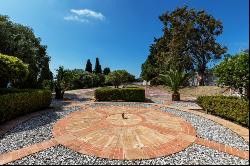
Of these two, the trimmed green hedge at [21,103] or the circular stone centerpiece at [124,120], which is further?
the trimmed green hedge at [21,103]

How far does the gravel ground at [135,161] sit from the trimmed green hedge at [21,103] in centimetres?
397

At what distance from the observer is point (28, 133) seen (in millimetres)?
7184

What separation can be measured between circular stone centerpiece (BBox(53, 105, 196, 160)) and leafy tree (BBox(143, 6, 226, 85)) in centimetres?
1978

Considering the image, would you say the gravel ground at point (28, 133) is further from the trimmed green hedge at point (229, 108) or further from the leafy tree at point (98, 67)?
the leafy tree at point (98, 67)

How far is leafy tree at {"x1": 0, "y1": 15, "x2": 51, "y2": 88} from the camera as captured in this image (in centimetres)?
1745

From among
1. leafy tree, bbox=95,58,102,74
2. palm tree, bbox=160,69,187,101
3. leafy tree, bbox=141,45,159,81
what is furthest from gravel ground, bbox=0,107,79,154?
leafy tree, bbox=95,58,102,74

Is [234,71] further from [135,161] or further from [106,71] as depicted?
[106,71]

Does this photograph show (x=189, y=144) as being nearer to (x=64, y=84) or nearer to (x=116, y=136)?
(x=116, y=136)

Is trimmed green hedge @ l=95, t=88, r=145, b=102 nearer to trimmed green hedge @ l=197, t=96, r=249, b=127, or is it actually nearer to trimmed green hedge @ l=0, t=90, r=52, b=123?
trimmed green hedge @ l=0, t=90, r=52, b=123

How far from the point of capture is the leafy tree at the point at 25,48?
57.3ft

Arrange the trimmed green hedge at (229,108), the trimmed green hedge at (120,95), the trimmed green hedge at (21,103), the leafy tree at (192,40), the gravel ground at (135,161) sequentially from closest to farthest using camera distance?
1. the gravel ground at (135,161)
2. the trimmed green hedge at (229,108)
3. the trimmed green hedge at (21,103)
4. the trimmed green hedge at (120,95)
5. the leafy tree at (192,40)

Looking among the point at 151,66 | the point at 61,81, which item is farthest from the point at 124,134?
the point at 151,66

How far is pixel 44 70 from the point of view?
24.0 metres

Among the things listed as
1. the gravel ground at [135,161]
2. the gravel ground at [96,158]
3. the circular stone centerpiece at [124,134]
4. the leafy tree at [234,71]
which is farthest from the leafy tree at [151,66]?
the gravel ground at [135,161]
